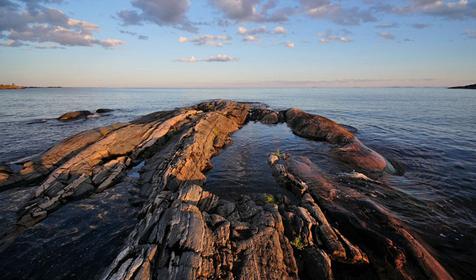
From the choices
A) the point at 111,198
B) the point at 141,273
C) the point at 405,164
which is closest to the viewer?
the point at 141,273

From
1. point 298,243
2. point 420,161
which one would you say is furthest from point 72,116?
point 420,161

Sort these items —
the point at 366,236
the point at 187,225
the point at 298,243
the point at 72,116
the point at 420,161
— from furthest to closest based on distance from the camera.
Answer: the point at 72,116 < the point at 420,161 < the point at 366,236 < the point at 298,243 < the point at 187,225

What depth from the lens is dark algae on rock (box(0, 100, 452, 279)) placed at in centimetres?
800

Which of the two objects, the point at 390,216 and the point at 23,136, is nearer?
the point at 390,216

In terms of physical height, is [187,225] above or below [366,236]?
above

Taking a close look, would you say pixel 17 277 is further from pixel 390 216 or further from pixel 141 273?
pixel 390 216

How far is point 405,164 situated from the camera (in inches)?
800

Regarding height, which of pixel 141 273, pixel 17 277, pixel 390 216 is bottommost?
pixel 17 277

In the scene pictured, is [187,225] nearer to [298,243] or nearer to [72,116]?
[298,243]

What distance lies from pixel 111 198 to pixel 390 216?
50.0 ft

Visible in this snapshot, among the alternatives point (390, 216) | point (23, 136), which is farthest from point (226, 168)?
point (23, 136)

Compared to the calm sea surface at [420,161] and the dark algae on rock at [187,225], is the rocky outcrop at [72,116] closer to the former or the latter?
the calm sea surface at [420,161]

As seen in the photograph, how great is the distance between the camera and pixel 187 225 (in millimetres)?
8656

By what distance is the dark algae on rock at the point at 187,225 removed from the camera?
26.2ft
